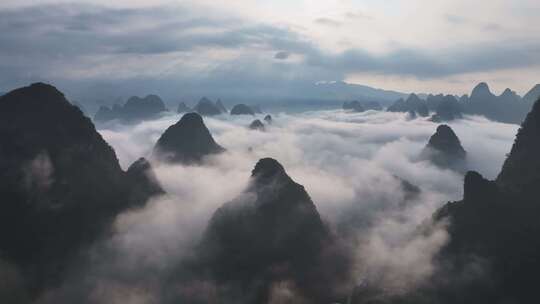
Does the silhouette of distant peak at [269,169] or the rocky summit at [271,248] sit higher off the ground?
the silhouette of distant peak at [269,169]

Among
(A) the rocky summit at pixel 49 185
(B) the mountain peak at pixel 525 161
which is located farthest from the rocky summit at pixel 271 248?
(B) the mountain peak at pixel 525 161

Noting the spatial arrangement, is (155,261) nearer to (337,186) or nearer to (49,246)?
(49,246)

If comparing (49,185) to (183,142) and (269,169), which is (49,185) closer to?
(269,169)

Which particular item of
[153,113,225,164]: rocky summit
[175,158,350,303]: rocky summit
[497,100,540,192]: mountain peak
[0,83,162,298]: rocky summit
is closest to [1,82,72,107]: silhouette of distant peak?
[0,83,162,298]: rocky summit

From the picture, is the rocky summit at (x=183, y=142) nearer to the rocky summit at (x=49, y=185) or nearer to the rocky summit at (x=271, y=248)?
the rocky summit at (x=49, y=185)

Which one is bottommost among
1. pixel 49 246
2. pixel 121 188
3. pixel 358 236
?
pixel 358 236

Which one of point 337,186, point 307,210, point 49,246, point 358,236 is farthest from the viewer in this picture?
point 337,186

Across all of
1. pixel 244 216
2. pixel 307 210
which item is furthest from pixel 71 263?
pixel 307 210

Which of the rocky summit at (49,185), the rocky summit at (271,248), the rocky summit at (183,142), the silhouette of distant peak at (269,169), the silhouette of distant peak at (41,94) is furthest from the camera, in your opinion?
the rocky summit at (183,142)

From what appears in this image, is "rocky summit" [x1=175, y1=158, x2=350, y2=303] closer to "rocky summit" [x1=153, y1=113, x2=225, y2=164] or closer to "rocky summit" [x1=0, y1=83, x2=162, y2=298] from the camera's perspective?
"rocky summit" [x1=0, y1=83, x2=162, y2=298]

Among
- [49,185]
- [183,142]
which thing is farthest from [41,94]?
[183,142]

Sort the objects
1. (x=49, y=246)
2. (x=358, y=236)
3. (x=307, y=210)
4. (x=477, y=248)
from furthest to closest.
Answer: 1. (x=358, y=236)
2. (x=307, y=210)
3. (x=49, y=246)
4. (x=477, y=248)
